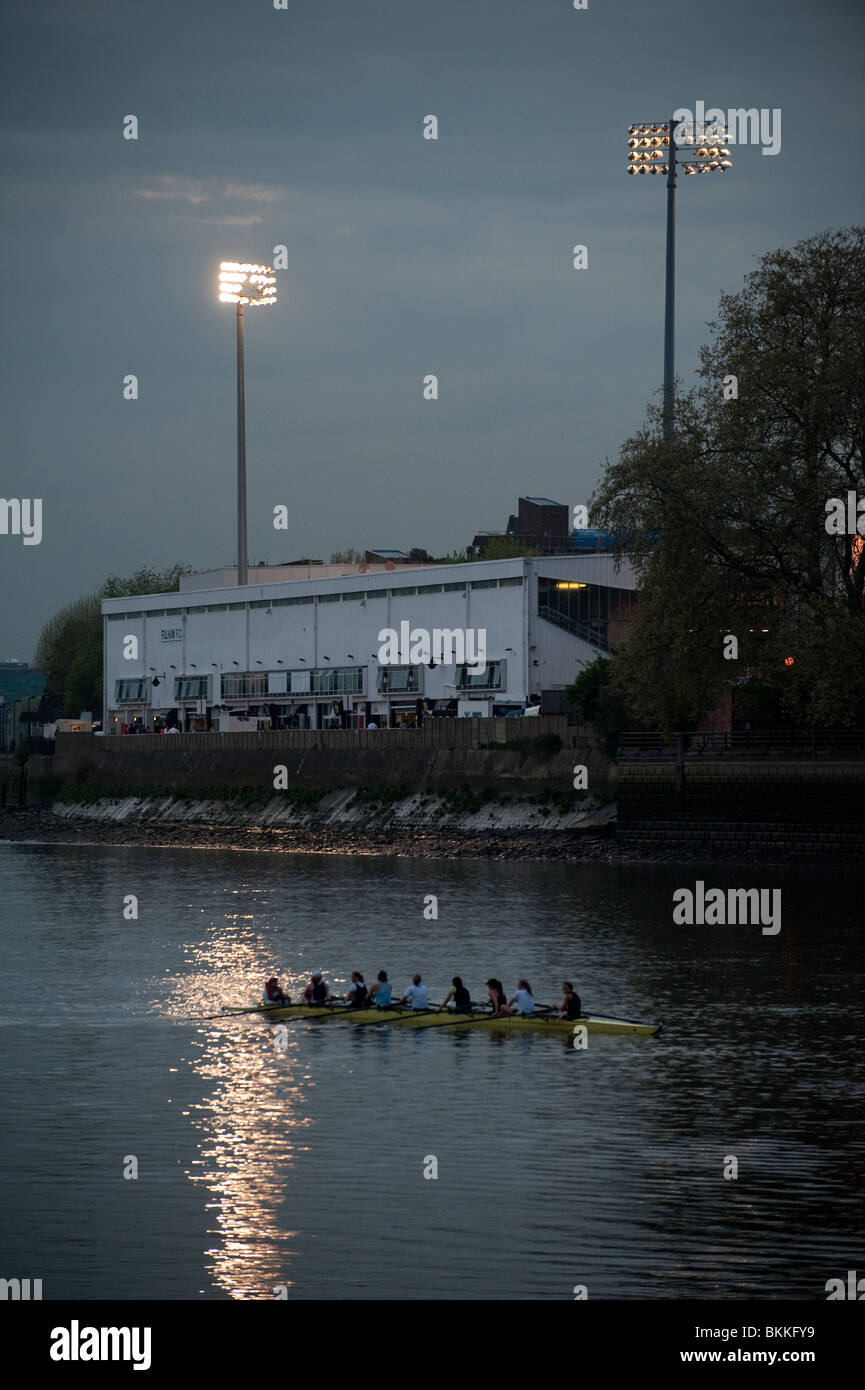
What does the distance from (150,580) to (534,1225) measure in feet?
557

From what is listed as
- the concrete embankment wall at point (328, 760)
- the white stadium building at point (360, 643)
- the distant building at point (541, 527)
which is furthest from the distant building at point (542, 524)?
the concrete embankment wall at point (328, 760)

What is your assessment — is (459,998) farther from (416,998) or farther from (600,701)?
(600,701)

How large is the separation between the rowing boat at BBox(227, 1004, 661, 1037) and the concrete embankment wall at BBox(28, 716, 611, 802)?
142ft

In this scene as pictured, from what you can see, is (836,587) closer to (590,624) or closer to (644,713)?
(644,713)

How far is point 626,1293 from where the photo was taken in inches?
782

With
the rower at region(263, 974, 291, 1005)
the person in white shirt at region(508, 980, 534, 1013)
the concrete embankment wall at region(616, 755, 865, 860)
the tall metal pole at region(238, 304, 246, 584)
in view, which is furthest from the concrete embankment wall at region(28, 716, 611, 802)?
the person in white shirt at region(508, 980, 534, 1013)

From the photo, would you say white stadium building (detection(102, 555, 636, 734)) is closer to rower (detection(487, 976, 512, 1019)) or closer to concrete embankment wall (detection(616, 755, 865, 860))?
concrete embankment wall (detection(616, 755, 865, 860))

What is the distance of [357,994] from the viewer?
40.7 meters

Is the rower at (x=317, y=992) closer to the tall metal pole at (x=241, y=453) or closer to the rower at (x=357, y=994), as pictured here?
the rower at (x=357, y=994)

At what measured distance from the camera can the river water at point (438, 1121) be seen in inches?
845

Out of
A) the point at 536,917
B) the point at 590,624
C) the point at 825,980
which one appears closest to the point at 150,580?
the point at 590,624

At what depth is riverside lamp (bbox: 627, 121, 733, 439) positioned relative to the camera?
8969 centimetres

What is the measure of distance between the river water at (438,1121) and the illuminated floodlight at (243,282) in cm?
7571
